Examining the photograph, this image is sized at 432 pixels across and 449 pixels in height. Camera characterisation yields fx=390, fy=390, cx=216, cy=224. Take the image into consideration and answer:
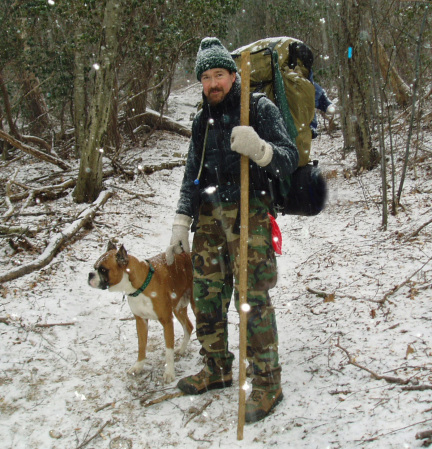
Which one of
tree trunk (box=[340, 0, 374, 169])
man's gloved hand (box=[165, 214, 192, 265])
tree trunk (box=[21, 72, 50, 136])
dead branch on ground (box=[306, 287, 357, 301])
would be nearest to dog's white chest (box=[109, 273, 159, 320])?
man's gloved hand (box=[165, 214, 192, 265])

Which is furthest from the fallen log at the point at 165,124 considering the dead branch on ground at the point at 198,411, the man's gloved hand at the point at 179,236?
the dead branch on ground at the point at 198,411

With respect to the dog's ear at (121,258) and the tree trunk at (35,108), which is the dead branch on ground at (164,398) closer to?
the dog's ear at (121,258)

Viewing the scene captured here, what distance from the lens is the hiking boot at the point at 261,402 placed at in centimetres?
283

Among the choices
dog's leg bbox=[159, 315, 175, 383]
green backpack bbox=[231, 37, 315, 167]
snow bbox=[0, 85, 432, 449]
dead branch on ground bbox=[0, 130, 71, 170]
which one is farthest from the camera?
dead branch on ground bbox=[0, 130, 71, 170]

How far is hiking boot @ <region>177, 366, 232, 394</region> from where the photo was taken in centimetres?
331

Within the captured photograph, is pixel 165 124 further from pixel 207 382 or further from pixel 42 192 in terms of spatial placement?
pixel 207 382

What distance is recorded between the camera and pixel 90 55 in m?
12.3

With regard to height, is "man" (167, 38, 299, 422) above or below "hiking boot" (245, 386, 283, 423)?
above

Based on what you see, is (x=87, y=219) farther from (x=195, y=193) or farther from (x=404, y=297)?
(x=404, y=297)

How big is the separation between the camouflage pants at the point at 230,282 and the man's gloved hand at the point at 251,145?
46 cm

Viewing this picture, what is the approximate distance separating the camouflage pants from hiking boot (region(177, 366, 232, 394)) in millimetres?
72

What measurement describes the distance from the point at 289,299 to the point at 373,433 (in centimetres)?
262

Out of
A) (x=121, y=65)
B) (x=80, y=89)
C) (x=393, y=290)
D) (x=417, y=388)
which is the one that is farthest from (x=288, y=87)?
(x=121, y=65)

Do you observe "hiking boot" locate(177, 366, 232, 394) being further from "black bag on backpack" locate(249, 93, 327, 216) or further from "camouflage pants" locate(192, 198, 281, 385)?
"black bag on backpack" locate(249, 93, 327, 216)
